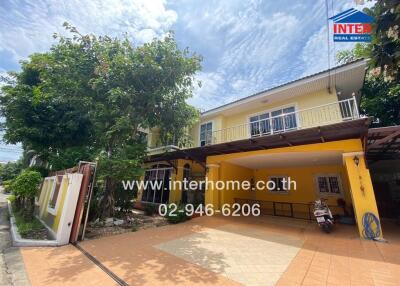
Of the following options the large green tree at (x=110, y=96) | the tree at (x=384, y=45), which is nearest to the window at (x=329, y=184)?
the large green tree at (x=110, y=96)

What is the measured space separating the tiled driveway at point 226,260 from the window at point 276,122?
5358 millimetres

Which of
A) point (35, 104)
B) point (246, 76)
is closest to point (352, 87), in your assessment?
point (246, 76)

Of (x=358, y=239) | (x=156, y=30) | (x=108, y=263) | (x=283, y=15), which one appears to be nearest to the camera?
(x=108, y=263)

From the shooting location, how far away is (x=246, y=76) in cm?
1147

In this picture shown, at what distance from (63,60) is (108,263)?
9.80 meters

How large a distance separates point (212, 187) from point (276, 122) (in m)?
5.16

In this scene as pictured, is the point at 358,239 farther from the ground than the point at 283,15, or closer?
closer

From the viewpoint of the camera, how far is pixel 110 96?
7.71 m

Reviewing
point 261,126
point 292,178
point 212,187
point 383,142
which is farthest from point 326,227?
point 261,126

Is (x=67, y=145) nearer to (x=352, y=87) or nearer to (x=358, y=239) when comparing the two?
(x=358, y=239)

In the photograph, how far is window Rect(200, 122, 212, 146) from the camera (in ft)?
42.6

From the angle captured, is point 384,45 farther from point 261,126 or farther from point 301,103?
point 261,126

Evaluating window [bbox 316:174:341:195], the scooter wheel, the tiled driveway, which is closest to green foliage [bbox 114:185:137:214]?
the tiled driveway

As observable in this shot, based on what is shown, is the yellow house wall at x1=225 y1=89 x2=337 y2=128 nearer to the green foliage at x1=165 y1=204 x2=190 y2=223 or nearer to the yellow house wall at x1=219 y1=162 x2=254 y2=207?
the yellow house wall at x1=219 y1=162 x2=254 y2=207
